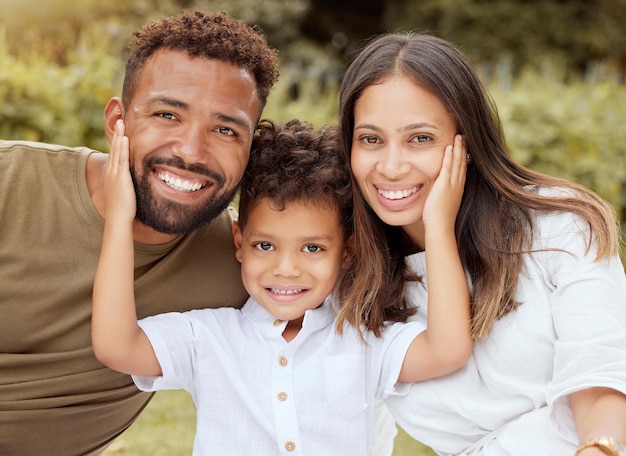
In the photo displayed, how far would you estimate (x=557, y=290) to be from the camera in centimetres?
248

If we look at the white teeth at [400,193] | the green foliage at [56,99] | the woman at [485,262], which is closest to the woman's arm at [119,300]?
the woman at [485,262]

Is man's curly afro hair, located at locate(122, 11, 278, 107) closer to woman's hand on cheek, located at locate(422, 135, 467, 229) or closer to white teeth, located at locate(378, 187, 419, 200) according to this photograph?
white teeth, located at locate(378, 187, 419, 200)

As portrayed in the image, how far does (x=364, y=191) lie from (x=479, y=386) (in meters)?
0.78

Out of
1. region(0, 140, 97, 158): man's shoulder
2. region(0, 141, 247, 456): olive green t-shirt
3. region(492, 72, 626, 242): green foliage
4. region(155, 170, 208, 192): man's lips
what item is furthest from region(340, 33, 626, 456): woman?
region(492, 72, 626, 242): green foliage

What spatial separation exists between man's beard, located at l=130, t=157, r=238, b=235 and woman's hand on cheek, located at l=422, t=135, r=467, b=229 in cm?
74

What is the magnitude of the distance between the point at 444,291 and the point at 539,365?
1.27 feet

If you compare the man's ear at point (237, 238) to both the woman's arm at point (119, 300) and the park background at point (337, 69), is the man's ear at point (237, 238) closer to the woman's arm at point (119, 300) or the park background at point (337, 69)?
the woman's arm at point (119, 300)

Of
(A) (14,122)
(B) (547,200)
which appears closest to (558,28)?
(A) (14,122)

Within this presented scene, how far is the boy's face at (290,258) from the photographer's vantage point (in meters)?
2.75

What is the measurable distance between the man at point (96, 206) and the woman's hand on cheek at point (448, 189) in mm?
720

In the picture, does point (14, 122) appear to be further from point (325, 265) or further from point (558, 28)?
point (558, 28)

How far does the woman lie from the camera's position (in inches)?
95.3

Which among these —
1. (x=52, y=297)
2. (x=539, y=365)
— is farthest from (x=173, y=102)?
(x=539, y=365)

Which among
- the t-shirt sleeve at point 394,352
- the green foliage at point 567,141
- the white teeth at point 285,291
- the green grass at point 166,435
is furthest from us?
the green foliage at point 567,141
